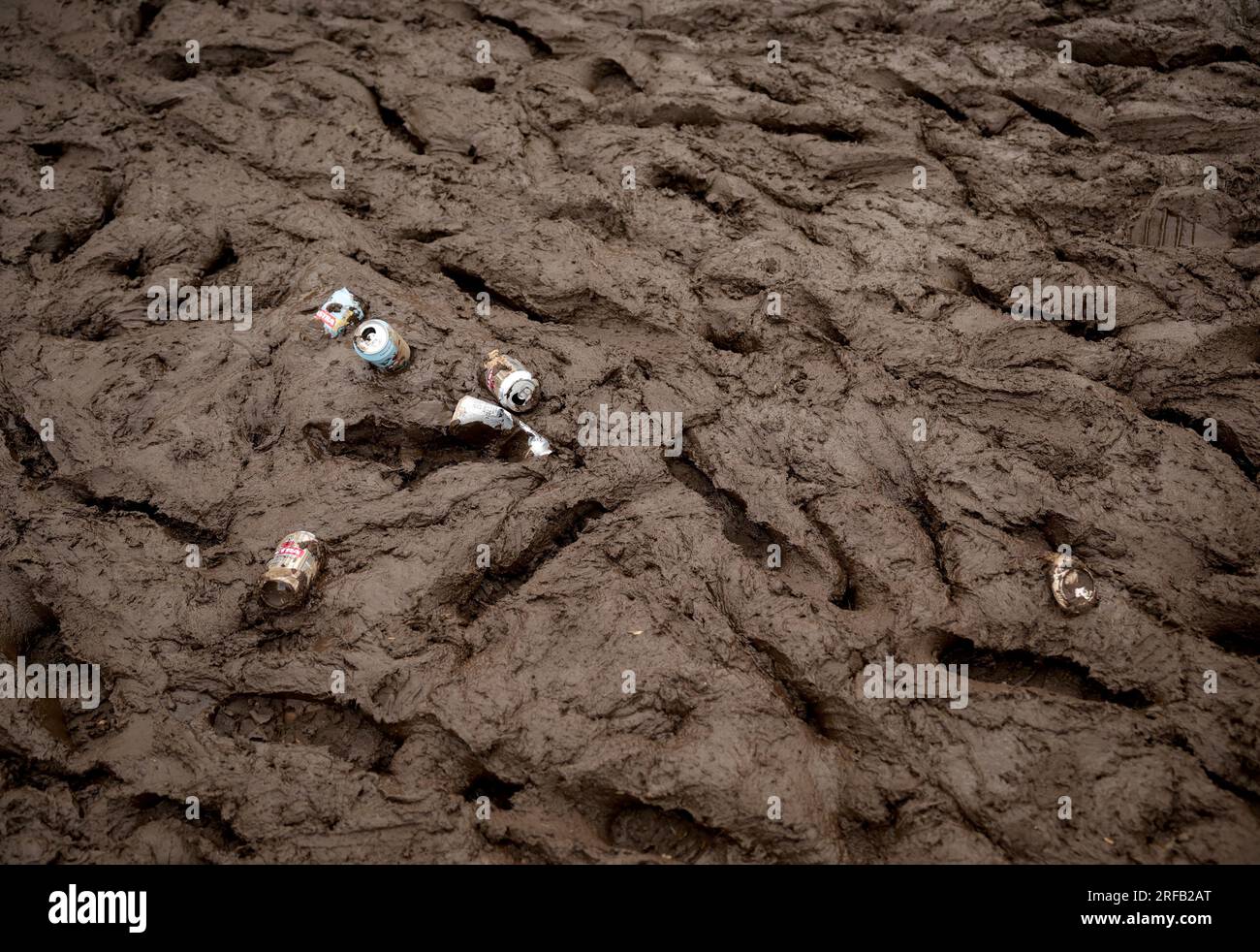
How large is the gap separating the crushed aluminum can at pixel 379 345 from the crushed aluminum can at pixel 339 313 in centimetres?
14

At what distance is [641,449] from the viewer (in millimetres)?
3553

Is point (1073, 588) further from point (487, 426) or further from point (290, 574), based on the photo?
point (290, 574)

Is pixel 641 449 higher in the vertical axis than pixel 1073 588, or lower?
higher

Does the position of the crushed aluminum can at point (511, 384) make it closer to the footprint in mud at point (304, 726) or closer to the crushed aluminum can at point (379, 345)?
the crushed aluminum can at point (379, 345)

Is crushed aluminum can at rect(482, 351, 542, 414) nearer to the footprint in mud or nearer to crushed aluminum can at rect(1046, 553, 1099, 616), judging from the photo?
the footprint in mud

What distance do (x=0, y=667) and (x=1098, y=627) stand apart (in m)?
4.08

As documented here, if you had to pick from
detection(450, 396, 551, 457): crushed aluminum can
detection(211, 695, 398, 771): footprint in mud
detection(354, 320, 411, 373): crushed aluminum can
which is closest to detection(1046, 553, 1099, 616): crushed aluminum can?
detection(450, 396, 551, 457): crushed aluminum can

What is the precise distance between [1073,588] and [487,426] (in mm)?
2374

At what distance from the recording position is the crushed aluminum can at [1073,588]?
3.08 m

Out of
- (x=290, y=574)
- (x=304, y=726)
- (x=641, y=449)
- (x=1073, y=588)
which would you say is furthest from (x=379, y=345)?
(x=1073, y=588)

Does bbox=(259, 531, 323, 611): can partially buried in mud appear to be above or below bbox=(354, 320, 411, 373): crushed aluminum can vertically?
below

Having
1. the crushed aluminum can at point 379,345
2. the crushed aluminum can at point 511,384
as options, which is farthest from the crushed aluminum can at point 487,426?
A: the crushed aluminum can at point 379,345

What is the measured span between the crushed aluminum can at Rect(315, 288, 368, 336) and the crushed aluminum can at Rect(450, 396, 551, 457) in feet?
2.13

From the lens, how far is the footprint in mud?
10.0 feet
